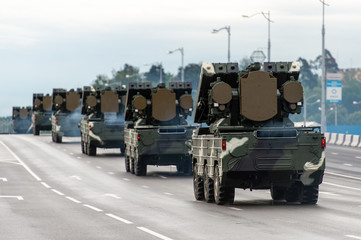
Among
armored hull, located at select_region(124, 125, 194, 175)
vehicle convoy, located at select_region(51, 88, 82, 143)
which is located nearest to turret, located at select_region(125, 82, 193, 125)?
armored hull, located at select_region(124, 125, 194, 175)

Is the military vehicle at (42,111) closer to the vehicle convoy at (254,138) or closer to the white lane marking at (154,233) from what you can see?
the vehicle convoy at (254,138)

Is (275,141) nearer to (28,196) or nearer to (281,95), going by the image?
(281,95)

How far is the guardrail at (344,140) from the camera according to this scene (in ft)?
212

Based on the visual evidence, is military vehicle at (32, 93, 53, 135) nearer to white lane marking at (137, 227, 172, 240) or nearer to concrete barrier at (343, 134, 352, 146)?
concrete barrier at (343, 134, 352, 146)

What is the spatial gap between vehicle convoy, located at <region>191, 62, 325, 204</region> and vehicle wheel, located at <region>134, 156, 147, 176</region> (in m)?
10.3

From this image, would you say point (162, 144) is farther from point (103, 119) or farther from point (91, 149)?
point (91, 149)

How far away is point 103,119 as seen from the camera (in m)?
49.4

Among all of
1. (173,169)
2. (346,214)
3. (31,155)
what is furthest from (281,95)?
(31,155)

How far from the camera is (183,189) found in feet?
97.3

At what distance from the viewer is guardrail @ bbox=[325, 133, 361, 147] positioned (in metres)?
64.6

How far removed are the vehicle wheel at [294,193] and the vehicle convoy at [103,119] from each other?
955 inches

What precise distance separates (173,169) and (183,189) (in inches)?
440

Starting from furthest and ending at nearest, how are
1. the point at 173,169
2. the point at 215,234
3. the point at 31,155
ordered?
the point at 31,155 < the point at 173,169 < the point at 215,234

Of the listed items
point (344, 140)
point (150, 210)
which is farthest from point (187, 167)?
point (344, 140)
